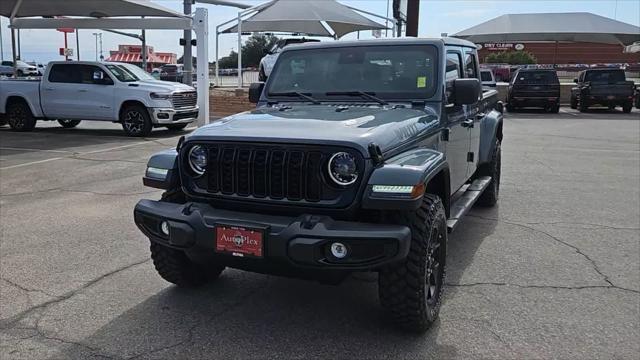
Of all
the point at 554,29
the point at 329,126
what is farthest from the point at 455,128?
the point at 554,29

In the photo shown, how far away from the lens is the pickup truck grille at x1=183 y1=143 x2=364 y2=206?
3.32m

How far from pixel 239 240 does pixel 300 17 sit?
22.7 metres

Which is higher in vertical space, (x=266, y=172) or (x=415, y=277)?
(x=266, y=172)

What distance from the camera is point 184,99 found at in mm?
14758

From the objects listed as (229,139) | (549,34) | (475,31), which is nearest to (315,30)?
(475,31)

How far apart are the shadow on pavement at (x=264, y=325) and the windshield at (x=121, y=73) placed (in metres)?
11.2

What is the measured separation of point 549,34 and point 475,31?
391 centimetres

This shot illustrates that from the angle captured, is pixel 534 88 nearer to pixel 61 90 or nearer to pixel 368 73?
pixel 61 90

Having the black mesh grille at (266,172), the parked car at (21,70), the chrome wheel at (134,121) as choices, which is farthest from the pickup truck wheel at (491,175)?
the parked car at (21,70)

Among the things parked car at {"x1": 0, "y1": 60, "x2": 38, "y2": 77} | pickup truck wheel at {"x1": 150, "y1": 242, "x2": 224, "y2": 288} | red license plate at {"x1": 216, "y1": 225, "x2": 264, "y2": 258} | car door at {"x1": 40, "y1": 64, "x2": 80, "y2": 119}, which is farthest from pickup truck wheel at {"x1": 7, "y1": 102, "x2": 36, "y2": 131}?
parked car at {"x1": 0, "y1": 60, "x2": 38, "y2": 77}

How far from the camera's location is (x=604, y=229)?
6109 mm

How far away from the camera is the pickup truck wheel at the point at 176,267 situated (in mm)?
4023

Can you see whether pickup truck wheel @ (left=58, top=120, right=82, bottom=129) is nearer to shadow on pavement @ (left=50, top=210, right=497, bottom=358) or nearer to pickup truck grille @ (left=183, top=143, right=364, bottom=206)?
shadow on pavement @ (left=50, top=210, right=497, bottom=358)

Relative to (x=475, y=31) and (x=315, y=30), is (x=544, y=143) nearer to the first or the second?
(x=315, y=30)
